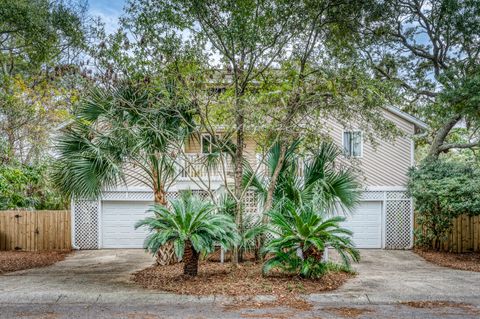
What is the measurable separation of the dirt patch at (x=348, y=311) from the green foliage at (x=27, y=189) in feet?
25.9

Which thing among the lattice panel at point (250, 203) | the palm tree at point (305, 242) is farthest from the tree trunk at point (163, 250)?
the palm tree at point (305, 242)

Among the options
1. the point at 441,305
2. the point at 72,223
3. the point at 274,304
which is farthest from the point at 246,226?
the point at 72,223

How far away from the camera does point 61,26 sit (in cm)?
1095

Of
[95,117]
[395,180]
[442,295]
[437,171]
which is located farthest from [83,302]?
[395,180]

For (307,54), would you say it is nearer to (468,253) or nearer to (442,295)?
(442,295)

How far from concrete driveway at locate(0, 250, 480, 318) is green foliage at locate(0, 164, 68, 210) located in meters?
2.66

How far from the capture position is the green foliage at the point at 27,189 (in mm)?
11562

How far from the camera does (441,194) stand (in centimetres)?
1288

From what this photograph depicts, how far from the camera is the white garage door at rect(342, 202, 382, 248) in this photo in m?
16.0

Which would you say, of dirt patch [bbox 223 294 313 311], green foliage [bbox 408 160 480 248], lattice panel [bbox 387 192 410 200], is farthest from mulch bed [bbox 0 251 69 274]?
green foliage [bbox 408 160 480 248]

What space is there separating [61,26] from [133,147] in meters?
3.89

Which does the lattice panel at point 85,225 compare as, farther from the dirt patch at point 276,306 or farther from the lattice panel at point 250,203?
the dirt patch at point 276,306

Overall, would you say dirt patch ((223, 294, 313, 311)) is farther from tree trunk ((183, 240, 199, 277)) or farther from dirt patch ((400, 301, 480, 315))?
tree trunk ((183, 240, 199, 277))

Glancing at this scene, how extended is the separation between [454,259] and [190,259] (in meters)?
8.50
